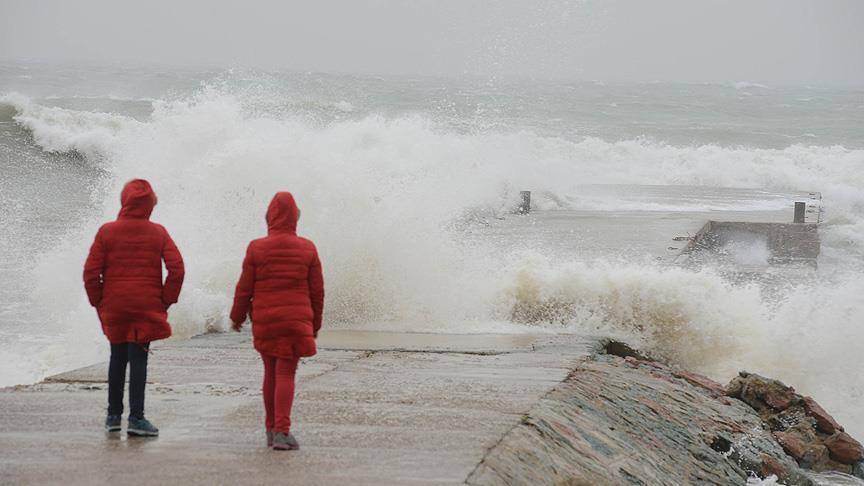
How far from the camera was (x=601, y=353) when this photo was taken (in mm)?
8664

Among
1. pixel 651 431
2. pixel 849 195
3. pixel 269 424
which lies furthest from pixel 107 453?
pixel 849 195

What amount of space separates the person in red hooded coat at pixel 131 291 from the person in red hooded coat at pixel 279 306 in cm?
43

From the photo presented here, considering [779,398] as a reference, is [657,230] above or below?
above

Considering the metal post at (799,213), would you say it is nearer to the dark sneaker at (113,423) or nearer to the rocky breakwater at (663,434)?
the rocky breakwater at (663,434)

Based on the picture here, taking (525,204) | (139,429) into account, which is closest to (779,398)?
(139,429)

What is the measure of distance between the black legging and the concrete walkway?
0.48 ft

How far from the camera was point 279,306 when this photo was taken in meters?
4.91

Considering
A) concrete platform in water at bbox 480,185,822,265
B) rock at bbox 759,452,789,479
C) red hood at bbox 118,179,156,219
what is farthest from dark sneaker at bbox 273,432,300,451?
concrete platform in water at bbox 480,185,822,265

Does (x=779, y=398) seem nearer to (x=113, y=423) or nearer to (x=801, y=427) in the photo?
(x=801, y=427)

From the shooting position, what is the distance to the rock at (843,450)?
24.3ft

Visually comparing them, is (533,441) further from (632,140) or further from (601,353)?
(632,140)

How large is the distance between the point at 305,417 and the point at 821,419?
4085mm

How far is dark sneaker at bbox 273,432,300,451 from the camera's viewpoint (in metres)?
4.80

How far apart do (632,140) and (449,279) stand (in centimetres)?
3167
